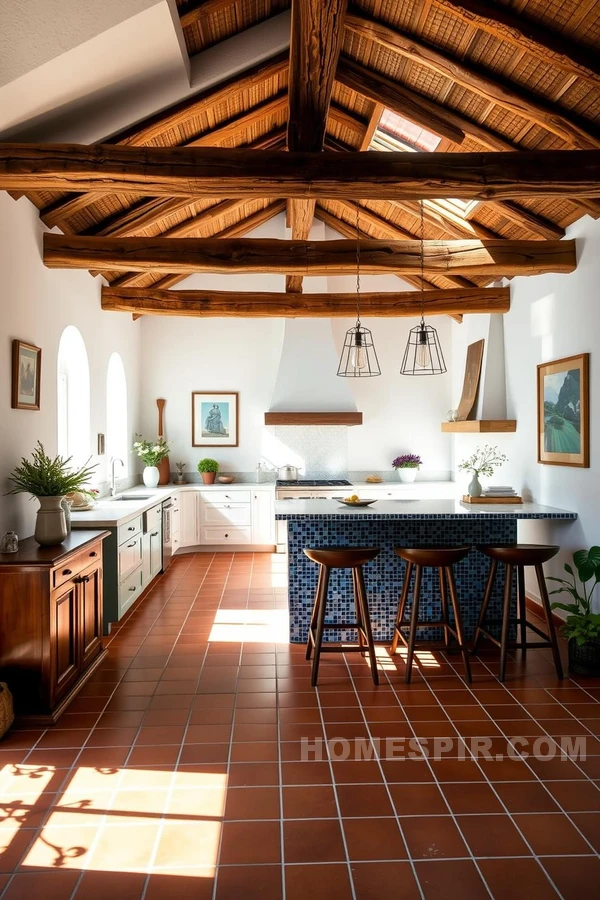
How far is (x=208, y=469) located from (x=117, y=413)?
4.54ft

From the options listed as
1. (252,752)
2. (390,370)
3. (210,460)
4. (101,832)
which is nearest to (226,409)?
Result: (210,460)

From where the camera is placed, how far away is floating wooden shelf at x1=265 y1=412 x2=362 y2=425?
838cm

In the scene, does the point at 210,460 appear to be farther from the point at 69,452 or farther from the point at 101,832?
the point at 101,832

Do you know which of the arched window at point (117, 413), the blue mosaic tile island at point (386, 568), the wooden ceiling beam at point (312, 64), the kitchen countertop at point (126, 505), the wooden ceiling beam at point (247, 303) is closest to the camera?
the wooden ceiling beam at point (312, 64)

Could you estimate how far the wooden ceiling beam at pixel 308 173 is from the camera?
146 inches

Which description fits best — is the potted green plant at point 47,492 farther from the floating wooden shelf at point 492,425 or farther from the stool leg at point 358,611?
the floating wooden shelf at point 492,425

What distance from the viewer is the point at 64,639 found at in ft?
12.5

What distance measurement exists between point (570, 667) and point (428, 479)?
16.1 ft

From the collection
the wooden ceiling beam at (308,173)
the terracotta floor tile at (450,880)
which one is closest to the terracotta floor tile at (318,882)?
the terracotta floor tile at (450,880)

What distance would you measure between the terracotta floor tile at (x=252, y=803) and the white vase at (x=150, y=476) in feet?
18.7

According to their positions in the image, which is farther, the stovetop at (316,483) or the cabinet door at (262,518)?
the cabinet door at (262,518)

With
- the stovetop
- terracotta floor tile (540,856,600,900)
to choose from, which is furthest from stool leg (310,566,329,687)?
the stovetop

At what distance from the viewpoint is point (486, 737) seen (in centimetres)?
335

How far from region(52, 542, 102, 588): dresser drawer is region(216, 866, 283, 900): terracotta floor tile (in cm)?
189
